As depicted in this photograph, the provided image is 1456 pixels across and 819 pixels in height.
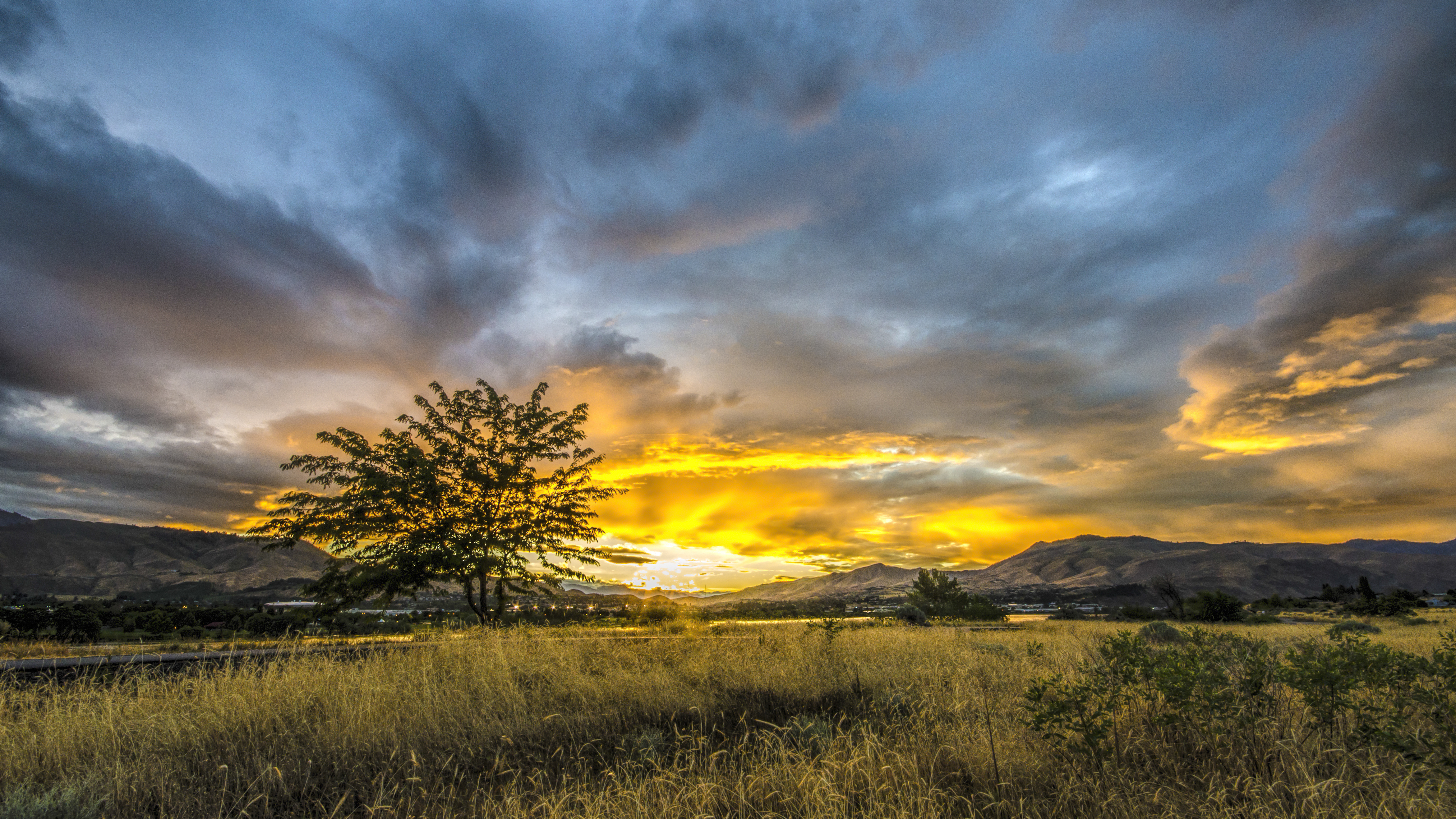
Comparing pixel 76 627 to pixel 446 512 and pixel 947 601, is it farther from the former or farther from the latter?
pixel 947 601

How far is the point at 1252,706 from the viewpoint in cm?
791

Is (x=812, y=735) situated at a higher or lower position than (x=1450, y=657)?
lower

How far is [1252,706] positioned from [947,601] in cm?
6007

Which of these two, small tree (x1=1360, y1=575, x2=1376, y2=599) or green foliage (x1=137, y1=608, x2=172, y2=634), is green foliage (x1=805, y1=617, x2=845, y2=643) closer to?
green foliage (x1=137, y1=608, x2=172, y2=634)

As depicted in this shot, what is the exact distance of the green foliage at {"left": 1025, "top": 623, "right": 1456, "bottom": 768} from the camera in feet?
23.1

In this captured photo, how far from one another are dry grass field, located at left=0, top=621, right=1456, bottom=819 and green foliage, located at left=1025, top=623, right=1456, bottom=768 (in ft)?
0.31

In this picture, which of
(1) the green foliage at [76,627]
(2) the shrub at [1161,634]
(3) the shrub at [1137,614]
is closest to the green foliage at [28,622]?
(1) the green foliage at [76,627]

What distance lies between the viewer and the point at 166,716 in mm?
8344

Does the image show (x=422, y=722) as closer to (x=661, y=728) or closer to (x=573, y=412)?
(x=661, y=728)

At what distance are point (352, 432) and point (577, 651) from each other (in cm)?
1242

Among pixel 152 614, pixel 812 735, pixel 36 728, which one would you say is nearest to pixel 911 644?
pixel 812 735

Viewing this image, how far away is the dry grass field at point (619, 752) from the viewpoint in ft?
20.4

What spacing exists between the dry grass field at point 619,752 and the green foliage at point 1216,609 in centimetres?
4104

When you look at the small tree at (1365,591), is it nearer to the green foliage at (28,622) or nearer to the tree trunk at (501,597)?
the tree trunk at (501,597)
